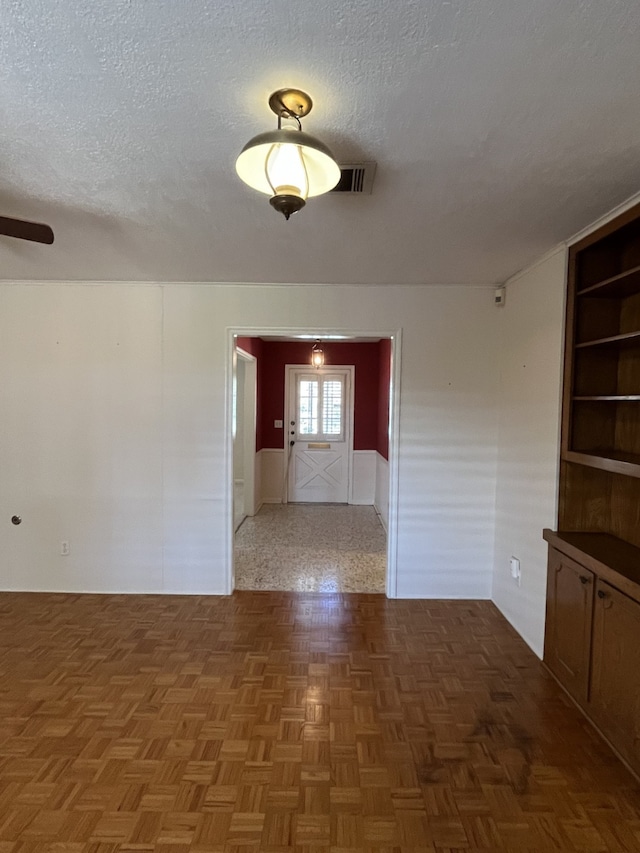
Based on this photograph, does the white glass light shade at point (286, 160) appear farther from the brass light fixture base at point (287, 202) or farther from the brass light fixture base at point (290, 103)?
the brass light fixture base at point (290, 103)

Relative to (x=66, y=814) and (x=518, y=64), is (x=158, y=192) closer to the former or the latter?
(x=518, y=64)

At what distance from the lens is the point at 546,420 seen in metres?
2.78

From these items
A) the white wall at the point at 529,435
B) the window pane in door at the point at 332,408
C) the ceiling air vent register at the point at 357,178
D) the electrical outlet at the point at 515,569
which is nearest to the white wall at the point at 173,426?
the white wall at the point at 529,435

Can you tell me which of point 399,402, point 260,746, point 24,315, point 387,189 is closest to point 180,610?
point 260,746

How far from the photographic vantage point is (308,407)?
6.94 m

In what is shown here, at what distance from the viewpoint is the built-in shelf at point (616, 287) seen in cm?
213

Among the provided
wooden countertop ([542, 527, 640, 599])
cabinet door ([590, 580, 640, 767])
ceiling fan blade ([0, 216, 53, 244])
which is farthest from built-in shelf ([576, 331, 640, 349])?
ceiling fan blade ([0, 216, 53, 244])

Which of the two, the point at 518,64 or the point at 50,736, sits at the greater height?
the point at 518,64

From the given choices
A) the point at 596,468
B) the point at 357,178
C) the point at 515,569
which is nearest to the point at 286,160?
the point at 357,178

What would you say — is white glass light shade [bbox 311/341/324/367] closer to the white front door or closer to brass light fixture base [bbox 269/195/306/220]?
the white front door

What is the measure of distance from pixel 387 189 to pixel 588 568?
2.00 m

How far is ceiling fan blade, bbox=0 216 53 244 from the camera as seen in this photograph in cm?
178

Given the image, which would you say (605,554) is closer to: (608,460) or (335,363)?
(608,460)

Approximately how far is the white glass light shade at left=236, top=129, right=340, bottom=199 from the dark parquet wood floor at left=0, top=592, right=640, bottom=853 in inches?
85.9
